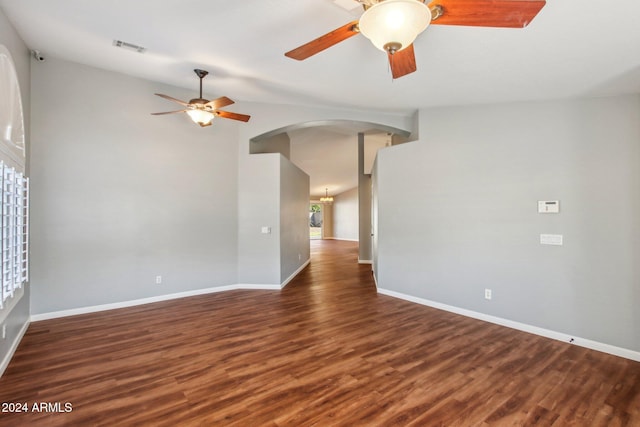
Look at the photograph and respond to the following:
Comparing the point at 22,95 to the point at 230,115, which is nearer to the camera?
the point at 22,95

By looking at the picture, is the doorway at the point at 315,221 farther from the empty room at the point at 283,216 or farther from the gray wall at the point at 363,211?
the empty room at the point at 283,216

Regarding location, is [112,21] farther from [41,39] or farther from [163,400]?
[163,400]

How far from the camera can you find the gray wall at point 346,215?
15891 mm

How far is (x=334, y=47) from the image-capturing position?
2.99 metres

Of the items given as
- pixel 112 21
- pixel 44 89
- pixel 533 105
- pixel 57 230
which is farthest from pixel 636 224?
pixel 44 89

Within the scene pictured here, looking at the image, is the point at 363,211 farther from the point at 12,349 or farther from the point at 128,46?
the point at 12,349

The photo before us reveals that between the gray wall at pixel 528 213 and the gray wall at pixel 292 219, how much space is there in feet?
7.01

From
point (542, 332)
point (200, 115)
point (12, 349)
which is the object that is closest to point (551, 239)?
point (542, 332)

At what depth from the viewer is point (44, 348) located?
3.02m

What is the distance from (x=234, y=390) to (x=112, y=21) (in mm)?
3525

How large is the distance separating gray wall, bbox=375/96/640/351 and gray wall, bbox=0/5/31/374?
473 cm

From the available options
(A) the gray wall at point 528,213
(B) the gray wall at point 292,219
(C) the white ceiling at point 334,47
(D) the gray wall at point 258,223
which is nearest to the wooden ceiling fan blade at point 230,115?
(C) the white ceiling at point 334,47

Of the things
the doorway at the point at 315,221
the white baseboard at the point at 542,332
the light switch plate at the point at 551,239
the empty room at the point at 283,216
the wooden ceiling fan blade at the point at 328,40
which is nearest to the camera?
the wooden ceiling fan blade at the point at 328,40

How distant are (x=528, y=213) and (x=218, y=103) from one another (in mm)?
4088
